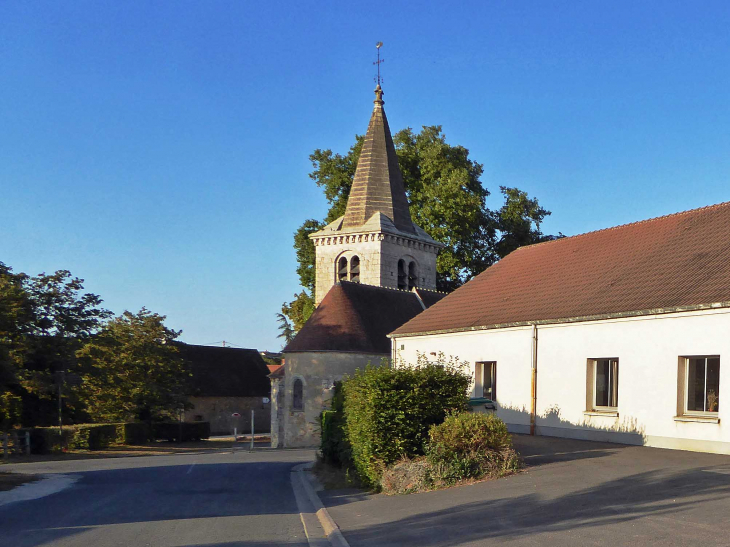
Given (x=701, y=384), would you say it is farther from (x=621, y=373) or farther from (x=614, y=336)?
(x=614, y=336)

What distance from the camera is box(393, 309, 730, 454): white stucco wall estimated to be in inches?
681

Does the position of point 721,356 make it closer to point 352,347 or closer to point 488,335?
point 488,335

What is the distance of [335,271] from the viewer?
5072cm

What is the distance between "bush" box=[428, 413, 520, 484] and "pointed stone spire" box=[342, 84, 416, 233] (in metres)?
36.0

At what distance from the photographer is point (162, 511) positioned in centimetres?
1365

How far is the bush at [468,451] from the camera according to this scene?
13508 mm

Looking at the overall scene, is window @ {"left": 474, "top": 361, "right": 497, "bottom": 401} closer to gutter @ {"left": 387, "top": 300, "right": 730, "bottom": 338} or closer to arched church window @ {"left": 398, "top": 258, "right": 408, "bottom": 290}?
→ gutter @ {"left": 387, "top": 300, "right": 730, "bottom": 338}

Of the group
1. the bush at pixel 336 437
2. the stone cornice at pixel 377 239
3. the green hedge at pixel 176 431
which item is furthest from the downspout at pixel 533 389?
the stone cornice at pixel 377 239

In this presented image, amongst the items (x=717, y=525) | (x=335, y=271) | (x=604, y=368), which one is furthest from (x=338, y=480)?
(x=335, y=271)

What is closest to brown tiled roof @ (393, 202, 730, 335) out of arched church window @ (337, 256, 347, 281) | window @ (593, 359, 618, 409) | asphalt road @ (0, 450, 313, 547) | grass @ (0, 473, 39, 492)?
window @ (593, 359, 618, 409)

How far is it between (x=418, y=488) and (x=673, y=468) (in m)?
4.40

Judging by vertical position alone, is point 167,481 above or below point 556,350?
below

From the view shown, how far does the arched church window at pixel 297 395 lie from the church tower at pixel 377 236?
36.4 ft

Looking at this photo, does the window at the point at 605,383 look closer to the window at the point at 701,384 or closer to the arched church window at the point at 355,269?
the window at the point at 701,384
